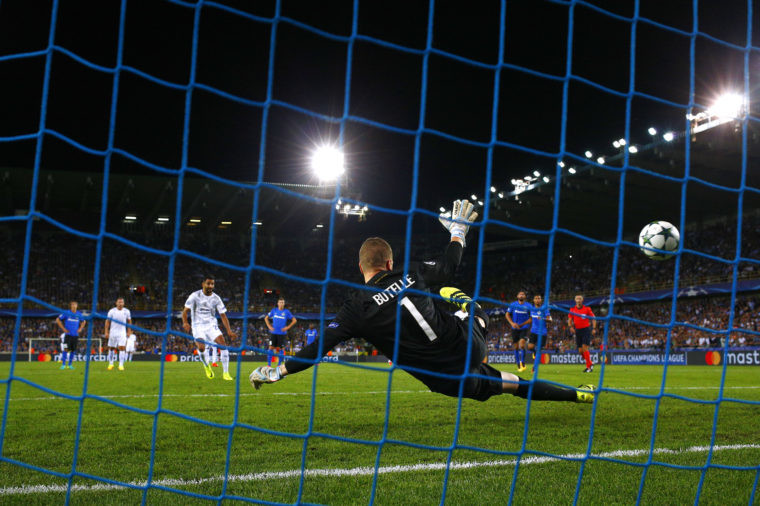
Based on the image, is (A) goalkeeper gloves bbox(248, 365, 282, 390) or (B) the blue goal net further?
(A) goalkeeper gloves bbox(248, 365, 282, 390)

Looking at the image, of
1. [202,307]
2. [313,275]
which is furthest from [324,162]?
[202,307]

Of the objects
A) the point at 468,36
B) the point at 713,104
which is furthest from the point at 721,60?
the point at 468,36

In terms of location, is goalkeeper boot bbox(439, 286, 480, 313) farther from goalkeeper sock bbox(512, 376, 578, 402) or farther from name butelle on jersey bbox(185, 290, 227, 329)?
name butelle on jersey bbox(185, 290, 227, 329)

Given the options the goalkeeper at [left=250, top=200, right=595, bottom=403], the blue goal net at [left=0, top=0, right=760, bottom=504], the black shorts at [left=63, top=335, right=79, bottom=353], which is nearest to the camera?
the blue goal net at [left=0, top=0, right=760, bottom=504]

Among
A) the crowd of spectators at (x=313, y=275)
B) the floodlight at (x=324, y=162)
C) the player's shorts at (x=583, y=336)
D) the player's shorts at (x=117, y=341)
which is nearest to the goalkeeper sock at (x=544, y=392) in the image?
the player's shorts at (x=583, y=336)

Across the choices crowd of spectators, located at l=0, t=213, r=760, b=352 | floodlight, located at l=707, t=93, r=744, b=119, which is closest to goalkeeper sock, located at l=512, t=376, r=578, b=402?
floodlight, located at l=707, t=93, r=744, b=119

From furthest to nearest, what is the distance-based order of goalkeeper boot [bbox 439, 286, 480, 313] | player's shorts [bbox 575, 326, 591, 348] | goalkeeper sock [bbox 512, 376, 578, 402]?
player's shorts [bbox 575, 326, 591, 348] → goalkeeper sock [bbox 512, 376, 578, 402] → goalkeeper boot [bbox 439, 286, 480, 313]

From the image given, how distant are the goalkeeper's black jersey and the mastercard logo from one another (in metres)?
18.0

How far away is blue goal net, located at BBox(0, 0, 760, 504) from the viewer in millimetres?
3475

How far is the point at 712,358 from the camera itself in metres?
19.5

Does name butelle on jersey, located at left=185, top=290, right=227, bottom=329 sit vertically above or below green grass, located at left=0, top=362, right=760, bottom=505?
above

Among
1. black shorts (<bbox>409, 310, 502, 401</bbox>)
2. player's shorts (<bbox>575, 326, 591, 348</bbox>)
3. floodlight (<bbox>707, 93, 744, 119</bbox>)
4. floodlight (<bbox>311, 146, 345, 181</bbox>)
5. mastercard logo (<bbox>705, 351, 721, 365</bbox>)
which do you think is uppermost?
floodlight (<bbox>707, 93, 744, 119</bbox>)

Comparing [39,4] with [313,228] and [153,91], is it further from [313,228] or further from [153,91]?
[313,228]

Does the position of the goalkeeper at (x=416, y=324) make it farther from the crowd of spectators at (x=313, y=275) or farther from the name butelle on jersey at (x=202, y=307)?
the crowd of spectators at (x=313, y=275)
